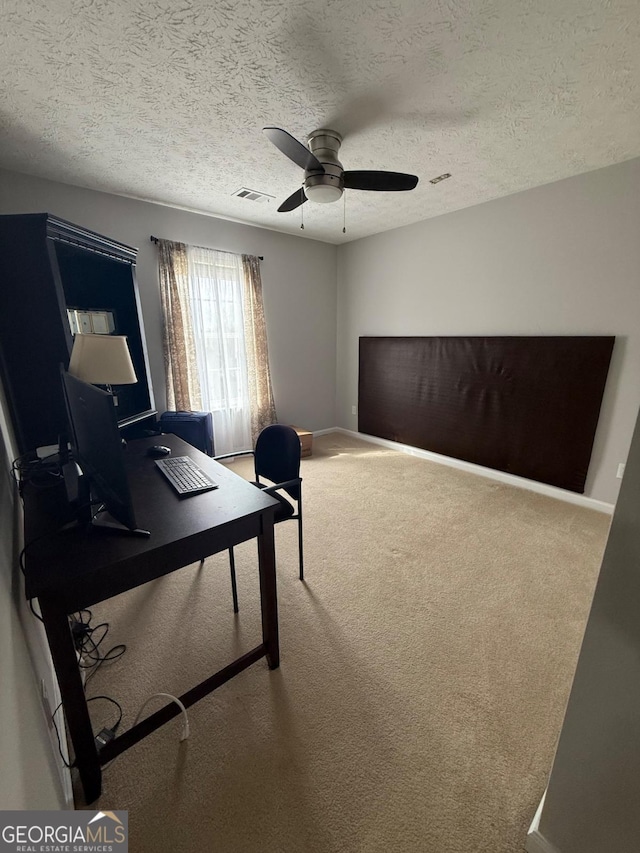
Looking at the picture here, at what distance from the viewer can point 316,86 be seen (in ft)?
5.68

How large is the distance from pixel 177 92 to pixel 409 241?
9.41 ft

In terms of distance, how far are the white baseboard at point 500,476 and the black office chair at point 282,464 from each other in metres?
2.44

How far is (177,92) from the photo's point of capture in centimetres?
176

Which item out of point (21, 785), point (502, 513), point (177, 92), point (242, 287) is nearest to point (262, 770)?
point (21, 785)

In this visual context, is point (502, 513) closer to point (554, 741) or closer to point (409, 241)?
point (554, 741)

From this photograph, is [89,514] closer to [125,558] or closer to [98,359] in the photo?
[125,558]

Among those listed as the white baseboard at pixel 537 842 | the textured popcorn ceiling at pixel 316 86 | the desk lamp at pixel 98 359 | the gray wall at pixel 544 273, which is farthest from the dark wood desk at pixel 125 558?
the gray wall at pixel 544 273

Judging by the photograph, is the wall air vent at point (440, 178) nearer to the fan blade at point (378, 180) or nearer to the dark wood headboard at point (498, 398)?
the fan blade at point (378, 180)

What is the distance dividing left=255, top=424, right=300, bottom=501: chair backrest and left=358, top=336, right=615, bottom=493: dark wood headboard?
2.38 metres

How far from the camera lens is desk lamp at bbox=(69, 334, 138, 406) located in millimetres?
1750

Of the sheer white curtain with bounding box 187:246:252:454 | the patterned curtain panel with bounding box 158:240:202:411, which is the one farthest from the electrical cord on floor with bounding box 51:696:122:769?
the sheer white curtain with bounding box 187:246:252:454

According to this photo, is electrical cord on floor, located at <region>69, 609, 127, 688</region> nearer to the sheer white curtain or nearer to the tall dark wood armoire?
the tall dark wood armoire

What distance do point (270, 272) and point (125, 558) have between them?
154 inches

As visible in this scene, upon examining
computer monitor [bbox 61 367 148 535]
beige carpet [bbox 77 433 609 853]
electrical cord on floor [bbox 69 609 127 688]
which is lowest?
beige carpet [bbox 77 433 609 853]
